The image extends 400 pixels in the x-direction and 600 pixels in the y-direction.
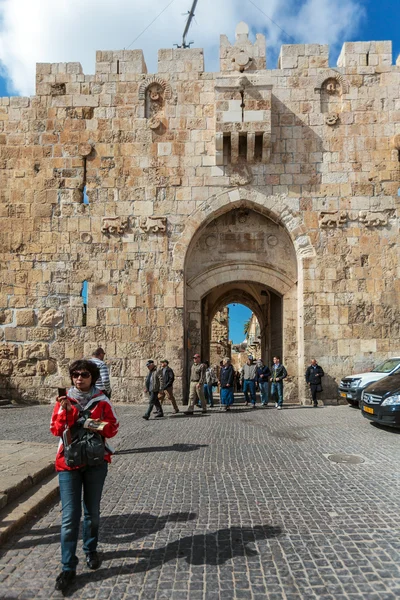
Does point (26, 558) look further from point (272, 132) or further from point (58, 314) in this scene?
point (272, 132)

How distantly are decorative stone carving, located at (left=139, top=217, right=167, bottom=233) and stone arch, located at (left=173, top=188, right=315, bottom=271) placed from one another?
59cm

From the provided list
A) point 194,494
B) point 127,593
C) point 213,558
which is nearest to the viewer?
point 127,593

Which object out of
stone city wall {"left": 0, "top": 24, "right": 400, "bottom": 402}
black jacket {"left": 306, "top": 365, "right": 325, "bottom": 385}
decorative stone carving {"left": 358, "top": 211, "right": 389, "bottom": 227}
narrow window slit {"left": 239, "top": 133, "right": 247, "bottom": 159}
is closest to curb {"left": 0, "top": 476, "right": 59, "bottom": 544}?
stone city wall {"left": 0, "top": 24, "right": 400, "bottom": 402}

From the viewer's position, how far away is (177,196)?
12938mm

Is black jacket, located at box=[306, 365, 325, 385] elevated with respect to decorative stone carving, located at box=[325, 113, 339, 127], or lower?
lower

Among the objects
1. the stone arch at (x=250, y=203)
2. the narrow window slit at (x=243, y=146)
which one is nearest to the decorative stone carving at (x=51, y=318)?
the stone arch at (x=250, y=203)

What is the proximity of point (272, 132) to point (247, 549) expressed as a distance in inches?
463

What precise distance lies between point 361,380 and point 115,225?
7.66m

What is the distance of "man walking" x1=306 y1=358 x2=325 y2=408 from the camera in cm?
1178

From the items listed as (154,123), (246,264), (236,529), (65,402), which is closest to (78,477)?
(65,402)

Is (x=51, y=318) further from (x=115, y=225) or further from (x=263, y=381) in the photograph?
(x=263, y=381)

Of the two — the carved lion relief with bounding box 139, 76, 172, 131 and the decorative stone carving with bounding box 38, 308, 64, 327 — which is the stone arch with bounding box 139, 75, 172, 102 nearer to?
the carved lion relief with bounding box 139, 76, 172, 131

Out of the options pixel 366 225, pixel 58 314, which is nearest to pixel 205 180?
pixel 366 225

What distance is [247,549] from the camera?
134 inches
